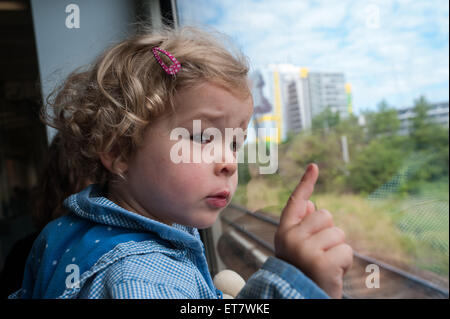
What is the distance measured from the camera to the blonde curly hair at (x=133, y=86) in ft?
2.09

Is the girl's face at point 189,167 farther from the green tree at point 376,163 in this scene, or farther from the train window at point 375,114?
the green tree at point 376,163

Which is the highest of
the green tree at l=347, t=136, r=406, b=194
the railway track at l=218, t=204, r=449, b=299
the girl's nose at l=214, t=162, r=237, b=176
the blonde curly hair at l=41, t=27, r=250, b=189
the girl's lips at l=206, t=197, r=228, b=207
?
the blonde curly hair at l=41, t=27, r=250, b=189

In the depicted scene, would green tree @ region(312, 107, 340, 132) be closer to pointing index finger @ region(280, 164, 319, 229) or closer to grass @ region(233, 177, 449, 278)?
grass @ region(233, 177, 449, 278)

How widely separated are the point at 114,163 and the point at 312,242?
0.39m

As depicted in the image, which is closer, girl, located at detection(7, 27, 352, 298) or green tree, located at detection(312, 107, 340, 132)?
girl, located at detection(7, 27, 352, 298)

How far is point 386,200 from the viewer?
3191mm

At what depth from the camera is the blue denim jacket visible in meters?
0.44

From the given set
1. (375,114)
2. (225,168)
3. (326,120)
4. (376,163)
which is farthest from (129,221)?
(375,114)

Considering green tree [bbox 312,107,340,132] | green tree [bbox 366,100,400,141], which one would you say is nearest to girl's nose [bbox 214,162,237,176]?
green tree [bbox 312,107,340,132]

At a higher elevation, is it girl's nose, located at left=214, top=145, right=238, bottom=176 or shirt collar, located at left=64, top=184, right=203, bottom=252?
girl's nose, located at left=214, top=145, right=238, bottom=176

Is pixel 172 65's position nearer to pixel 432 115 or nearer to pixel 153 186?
pixel 153 186

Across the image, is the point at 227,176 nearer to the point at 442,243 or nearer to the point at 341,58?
the point at 341,58
